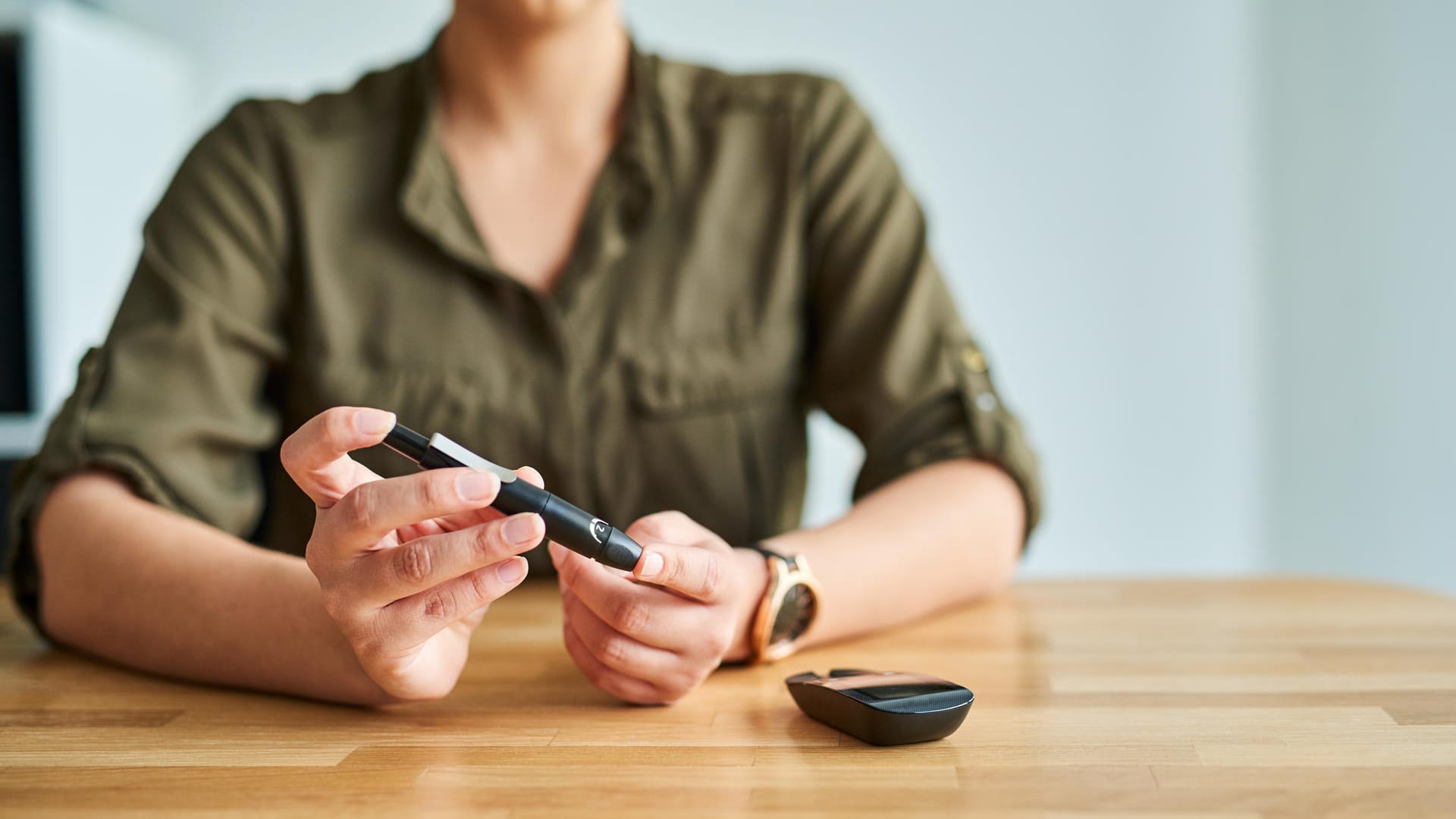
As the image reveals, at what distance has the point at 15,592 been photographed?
0.87 metres

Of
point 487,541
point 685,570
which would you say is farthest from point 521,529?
point 685,570

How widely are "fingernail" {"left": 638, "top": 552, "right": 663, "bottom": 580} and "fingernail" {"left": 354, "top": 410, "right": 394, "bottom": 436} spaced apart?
148 mm

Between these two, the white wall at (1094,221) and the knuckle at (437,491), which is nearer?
the knuckle at (437,491)

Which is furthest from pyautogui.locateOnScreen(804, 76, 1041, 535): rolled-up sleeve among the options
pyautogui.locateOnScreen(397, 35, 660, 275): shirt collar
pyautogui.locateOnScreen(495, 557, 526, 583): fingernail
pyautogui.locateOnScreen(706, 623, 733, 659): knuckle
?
pyautogui.locateOnScreen(495, 557, 526, 583): fingernail

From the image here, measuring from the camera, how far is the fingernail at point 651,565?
0.60m

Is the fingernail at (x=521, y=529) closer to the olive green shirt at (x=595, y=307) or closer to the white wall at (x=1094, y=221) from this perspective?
the olive green shirt at (x=595, y=307)

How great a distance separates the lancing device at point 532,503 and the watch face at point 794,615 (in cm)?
20

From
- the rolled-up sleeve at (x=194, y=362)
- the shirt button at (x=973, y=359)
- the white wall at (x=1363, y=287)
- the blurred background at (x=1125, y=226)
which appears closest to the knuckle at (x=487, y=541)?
the rolled-up sleeve at (x=194, y=362)

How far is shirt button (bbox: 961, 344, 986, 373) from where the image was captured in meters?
1.02

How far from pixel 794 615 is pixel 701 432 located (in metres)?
0.34

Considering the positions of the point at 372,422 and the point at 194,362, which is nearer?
the point at 372,422

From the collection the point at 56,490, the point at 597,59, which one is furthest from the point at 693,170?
the point at 56,490

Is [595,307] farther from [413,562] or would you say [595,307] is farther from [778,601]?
[413,562]

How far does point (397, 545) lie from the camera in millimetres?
591
